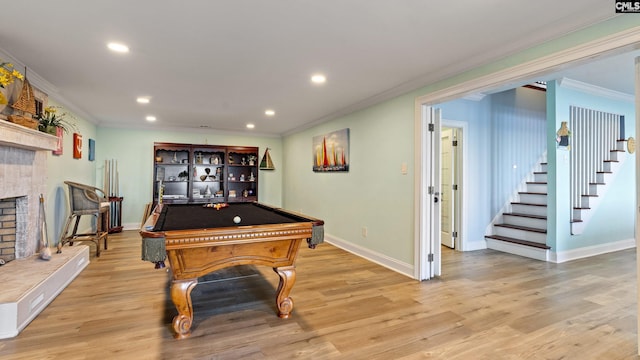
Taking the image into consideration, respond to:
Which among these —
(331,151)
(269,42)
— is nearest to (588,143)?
(331,151)

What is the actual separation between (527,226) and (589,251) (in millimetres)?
835

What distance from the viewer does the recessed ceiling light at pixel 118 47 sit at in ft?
8.36

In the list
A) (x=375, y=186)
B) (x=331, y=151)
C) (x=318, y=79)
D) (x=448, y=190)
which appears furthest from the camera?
(x=331, y=151)

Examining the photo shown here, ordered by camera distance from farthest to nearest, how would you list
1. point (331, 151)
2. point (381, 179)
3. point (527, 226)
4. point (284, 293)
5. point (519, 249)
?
point (331, 151) < point (527, 226) < point (519, 249) < point (381, 179) < point (284, 293)

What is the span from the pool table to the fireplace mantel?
4.66ft

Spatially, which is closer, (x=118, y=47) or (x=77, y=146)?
(x=118, y=47)

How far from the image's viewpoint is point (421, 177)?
346 centimetres

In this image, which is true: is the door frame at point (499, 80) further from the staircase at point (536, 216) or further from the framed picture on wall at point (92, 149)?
the framed picture on wall at point (92, 149)

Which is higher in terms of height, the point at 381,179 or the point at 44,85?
the point at 44,85

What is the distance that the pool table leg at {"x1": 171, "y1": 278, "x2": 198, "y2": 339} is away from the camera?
2162 millimetres

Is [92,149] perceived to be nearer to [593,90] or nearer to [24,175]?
[24,175]

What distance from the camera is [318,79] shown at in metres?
3.46

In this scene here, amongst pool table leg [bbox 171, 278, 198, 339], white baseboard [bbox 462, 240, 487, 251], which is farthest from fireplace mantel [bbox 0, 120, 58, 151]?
white baseboard [bbox 462, 240, 487, 251]

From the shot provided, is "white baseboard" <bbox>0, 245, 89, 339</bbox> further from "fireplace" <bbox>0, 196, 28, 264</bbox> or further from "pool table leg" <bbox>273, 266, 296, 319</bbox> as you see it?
"pool table leg" <bbox>273, 266, 296, 319</bbox>
